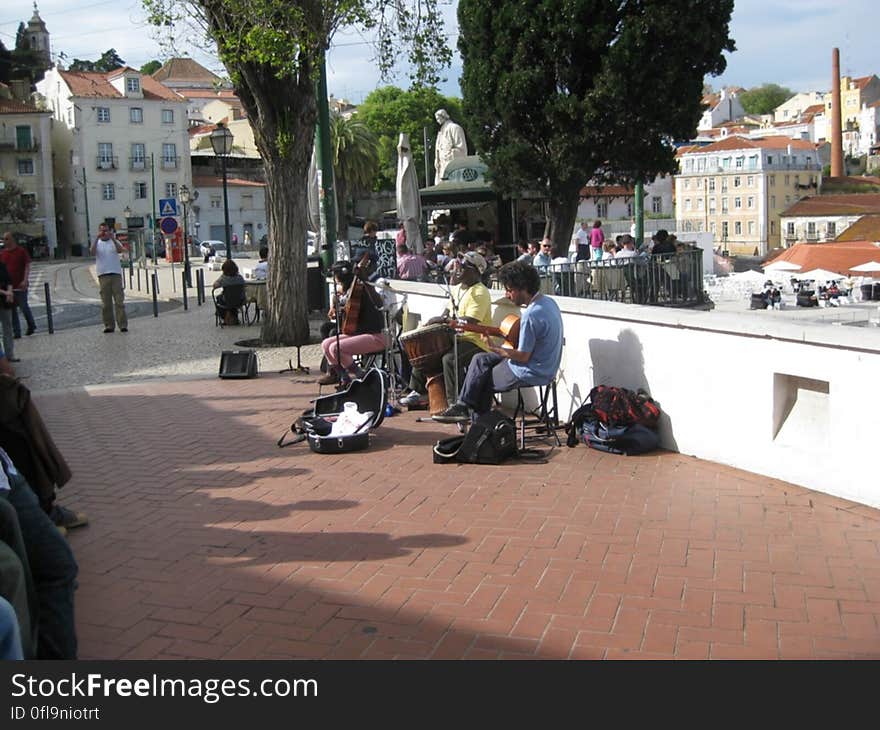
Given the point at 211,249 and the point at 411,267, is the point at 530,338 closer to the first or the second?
the point at 411,267

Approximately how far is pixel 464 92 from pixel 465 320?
56.2 feet

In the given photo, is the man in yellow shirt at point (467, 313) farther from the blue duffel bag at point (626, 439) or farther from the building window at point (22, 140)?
the building window at point (22, 140)

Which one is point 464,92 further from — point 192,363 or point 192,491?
point 192,491

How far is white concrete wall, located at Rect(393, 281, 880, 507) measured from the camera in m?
5.92

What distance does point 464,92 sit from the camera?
2455 cm

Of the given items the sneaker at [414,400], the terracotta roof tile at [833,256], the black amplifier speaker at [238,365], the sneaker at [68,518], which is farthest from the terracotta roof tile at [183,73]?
the sneaker at [68,518]

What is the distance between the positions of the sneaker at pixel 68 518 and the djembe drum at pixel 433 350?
139 inches

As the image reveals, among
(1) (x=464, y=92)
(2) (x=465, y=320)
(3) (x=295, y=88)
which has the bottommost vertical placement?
(2) (x=465, y=320)

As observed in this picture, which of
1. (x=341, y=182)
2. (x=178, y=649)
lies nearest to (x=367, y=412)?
(x=178, y=649)

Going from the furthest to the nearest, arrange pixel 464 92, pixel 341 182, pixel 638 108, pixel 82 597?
pixel 341 182 < pixel 464 92 < pixel 638 108 < pixel 82 597

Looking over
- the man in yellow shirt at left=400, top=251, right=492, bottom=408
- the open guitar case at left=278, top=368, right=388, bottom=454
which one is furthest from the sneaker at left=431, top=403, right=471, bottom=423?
the open guitar case at left=278, top=368, right=388, bottom=454

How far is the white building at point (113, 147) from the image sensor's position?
77.4m

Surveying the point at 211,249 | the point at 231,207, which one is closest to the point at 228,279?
the point at 211,249

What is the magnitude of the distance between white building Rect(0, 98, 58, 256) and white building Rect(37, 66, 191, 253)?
2.40 metres
